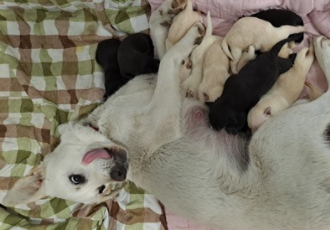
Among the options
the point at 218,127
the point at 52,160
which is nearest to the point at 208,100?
the point at 218,127

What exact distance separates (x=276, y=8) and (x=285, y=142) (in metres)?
0.88

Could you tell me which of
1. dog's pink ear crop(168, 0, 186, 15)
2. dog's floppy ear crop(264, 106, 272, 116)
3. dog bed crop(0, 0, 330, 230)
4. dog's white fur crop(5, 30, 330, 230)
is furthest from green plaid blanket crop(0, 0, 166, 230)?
dog's floppy ear crop(264, 106, 272, 116)

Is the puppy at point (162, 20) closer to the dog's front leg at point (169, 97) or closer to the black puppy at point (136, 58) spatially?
the black puppy at point (136, 58)

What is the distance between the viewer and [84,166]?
264 cm

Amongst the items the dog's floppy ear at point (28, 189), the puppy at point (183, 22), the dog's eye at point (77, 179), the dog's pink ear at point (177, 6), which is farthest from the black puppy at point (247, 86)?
the dog's floppy ear at point (28, 189)

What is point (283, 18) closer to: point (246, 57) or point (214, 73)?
point (246, 57)

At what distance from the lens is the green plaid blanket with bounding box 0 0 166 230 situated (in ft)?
11.0

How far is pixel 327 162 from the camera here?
236cm

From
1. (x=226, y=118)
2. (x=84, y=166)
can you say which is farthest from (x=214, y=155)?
(x=84, y=166)

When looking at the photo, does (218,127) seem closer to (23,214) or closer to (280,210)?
(280,210)

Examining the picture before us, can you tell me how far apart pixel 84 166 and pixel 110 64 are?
3.09 ft

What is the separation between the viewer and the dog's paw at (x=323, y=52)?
2682mm

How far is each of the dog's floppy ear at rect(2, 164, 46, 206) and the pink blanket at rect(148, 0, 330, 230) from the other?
1012 millimetres

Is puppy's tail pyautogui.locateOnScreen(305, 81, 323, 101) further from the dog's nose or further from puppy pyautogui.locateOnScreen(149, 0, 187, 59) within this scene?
the dog's nose
